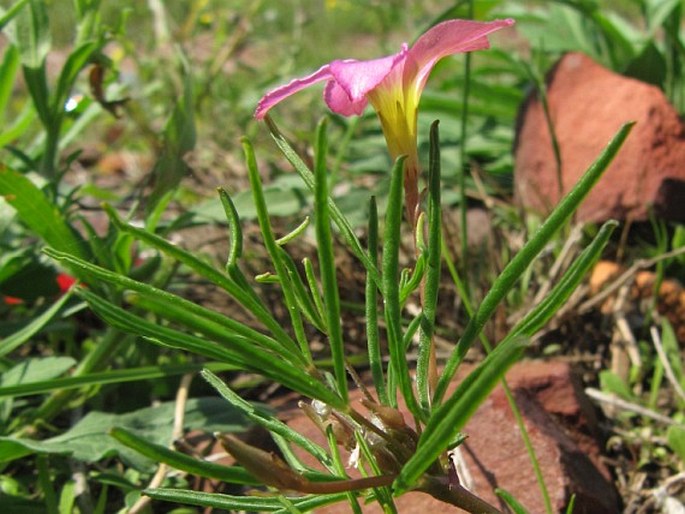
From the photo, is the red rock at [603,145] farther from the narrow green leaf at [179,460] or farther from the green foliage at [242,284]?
the narrow green leaf at [179,460]

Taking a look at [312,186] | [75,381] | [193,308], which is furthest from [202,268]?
[75,381]

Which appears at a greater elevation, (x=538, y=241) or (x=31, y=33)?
(x=31, y=33)

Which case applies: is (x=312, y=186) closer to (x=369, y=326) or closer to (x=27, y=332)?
(x=369, y=326)

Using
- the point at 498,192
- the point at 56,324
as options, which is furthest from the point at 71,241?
the point at 498,192

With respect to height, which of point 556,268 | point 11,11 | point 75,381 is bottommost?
Result: point 556,268

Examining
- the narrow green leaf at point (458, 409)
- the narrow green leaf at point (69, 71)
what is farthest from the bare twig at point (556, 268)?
the narrow green leaf at point (458, 409)

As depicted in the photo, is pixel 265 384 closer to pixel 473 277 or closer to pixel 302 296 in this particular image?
pixel 473 277
